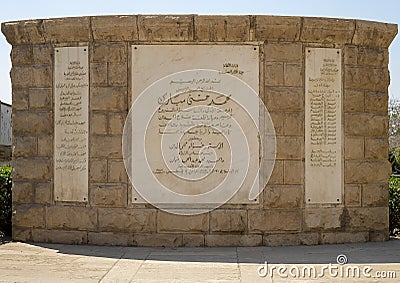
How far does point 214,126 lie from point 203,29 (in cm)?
123

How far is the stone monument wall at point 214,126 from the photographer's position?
7.37 metres

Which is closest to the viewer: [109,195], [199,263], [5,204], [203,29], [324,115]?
[199,263]

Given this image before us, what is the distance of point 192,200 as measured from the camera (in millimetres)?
7379

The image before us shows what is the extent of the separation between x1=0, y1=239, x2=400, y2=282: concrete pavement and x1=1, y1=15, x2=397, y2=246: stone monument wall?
1.03ft

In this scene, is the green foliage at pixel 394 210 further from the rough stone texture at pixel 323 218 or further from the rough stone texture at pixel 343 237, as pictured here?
the rough stone texture at pixel 323 218

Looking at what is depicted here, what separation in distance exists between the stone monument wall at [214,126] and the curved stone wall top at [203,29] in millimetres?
14

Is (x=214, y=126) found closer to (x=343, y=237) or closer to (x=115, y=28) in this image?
(x=115, y=28)

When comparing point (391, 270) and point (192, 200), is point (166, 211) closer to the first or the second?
point (192, 200)

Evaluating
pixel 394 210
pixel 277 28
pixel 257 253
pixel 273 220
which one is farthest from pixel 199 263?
pixel 394 210

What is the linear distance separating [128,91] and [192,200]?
161 cm

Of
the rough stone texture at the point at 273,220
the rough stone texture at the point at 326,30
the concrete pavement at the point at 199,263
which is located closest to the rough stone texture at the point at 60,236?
the concrete pavement at the point at 199,263

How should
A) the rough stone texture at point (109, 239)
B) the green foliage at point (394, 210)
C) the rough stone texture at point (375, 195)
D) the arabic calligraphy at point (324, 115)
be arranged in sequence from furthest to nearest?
the green foliage at point (394, 210), the rough stone texture at point (375, 195), the arabic calligraphy at point (324, 115), the rough stone texture at point (109, 239)

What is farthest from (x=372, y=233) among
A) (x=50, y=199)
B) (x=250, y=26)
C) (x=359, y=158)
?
(x=50, y=199)

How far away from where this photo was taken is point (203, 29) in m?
7.33
